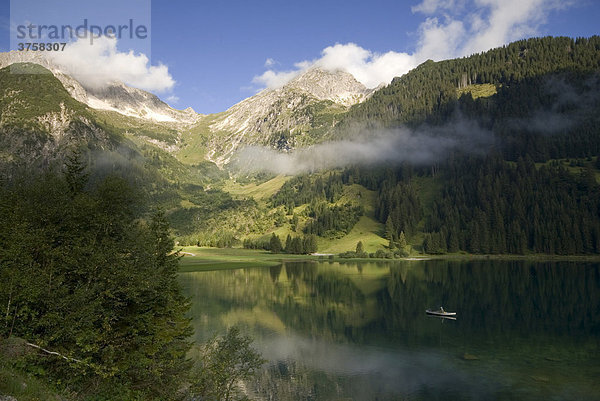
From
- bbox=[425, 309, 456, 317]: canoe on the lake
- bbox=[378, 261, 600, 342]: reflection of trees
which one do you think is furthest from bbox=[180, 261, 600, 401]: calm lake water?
bbox=[425, 309, 456, 317]: canoe on the lake

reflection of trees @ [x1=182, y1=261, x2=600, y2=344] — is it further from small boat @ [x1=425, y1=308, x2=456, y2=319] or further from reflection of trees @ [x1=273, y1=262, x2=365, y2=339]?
small boat @ [x1=425, y1=308, x2=456, y2=319]

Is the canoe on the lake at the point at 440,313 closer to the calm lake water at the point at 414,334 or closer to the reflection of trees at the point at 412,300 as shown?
the calm lake water at the point at 414,334

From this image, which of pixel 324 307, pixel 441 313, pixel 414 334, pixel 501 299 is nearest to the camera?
pixel 414 334

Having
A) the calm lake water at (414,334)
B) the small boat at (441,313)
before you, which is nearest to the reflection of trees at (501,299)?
the calm lake water at (414,334)

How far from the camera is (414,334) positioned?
69.8m

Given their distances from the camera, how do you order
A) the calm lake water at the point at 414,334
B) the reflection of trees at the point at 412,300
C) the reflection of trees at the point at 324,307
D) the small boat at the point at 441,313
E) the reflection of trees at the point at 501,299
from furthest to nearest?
1. the small boat at the point at 441,313
2. the reflection of trees at the point at 324,307
3. the reflection of trees at the point at 501,299
4. the reflection of trees at the point at 412,300
5. the calm lake water at the point at 414,334

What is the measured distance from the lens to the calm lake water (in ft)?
149

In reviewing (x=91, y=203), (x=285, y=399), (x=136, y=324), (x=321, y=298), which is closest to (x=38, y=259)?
(x=91, y=203)

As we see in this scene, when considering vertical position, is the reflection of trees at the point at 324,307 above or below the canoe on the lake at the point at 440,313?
below

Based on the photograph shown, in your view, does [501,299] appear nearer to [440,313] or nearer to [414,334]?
[440,313]

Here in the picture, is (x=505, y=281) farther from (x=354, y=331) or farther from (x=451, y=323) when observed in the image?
(x=354, y=331)

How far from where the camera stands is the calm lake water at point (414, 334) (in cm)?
4556

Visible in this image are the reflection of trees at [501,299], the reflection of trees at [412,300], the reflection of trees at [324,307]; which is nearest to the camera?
the reflection of trees at [412,300]

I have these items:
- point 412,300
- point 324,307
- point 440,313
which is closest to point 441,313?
point 440,313
